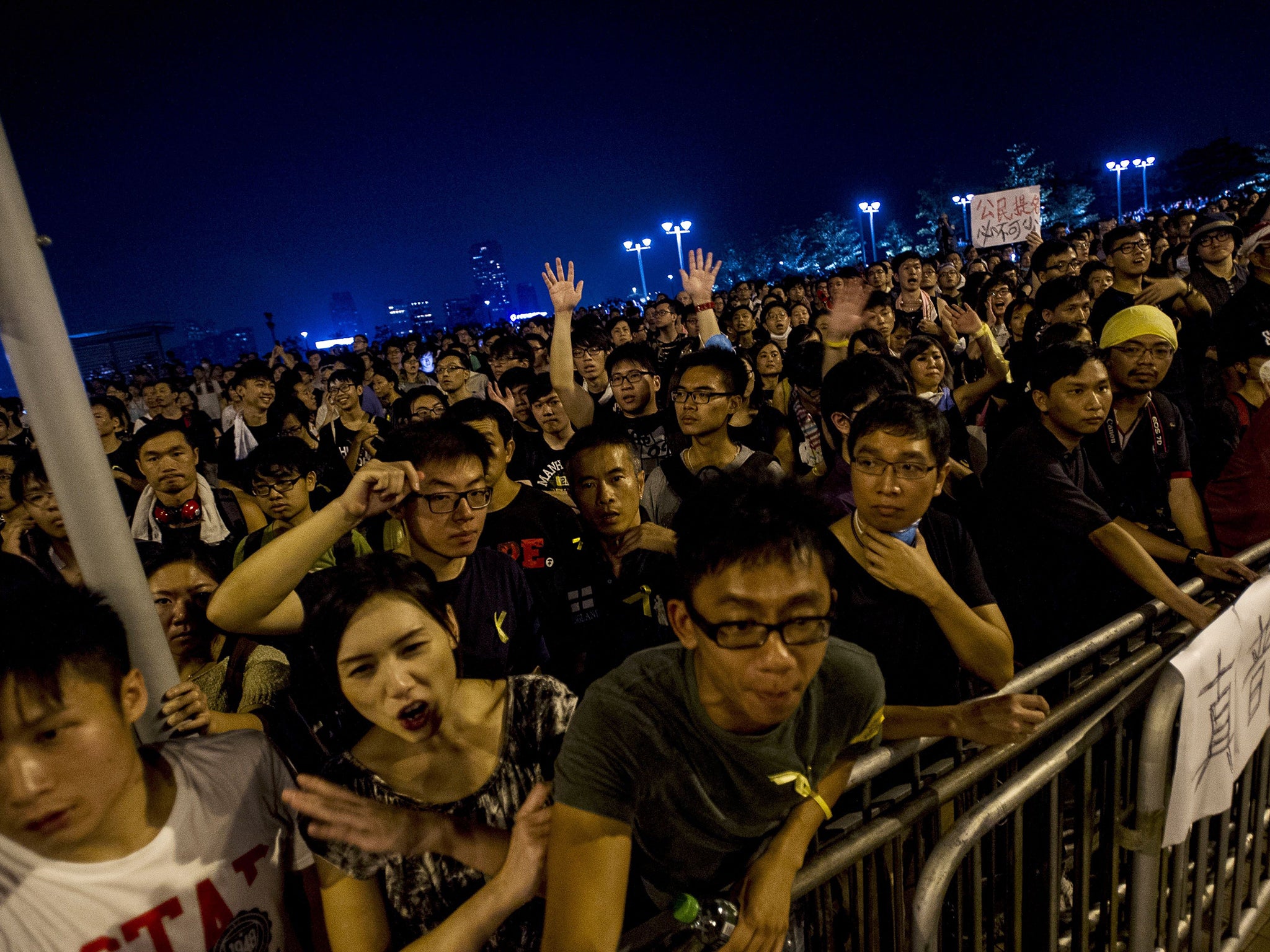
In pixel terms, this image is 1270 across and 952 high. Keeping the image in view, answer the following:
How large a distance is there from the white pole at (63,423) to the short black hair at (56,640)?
7 cm

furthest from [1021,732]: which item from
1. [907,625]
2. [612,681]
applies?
[612,681]

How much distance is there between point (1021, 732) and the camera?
73.7 inches

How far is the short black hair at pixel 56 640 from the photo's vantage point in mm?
1414

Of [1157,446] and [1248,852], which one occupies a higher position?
[1157,446]

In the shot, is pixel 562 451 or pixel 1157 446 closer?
pixel 1157 446

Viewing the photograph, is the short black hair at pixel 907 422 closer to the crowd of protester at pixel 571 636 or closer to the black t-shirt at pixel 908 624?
the crowd of protester at pixel 571 636

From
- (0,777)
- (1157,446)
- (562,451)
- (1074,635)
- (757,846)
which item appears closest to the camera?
(0,777)

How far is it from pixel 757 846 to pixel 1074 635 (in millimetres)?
2308

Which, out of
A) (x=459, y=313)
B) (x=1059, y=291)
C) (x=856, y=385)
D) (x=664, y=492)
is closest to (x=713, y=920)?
(x=664, y=492)

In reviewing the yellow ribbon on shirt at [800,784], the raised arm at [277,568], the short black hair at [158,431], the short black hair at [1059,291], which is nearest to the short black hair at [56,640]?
the raised arm at [277,568]

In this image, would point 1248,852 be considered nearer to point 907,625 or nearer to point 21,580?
point 907,625

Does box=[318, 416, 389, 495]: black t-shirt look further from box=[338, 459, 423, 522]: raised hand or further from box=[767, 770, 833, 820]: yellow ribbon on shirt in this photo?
box=[767, 770, 833, 820]: yellow ribbon on shirt

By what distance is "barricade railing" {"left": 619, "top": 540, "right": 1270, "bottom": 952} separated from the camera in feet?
5.82

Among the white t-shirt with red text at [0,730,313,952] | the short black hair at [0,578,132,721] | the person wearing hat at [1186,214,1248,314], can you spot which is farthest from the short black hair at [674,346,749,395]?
the person wearing hat at [1186,214,1248,314]
